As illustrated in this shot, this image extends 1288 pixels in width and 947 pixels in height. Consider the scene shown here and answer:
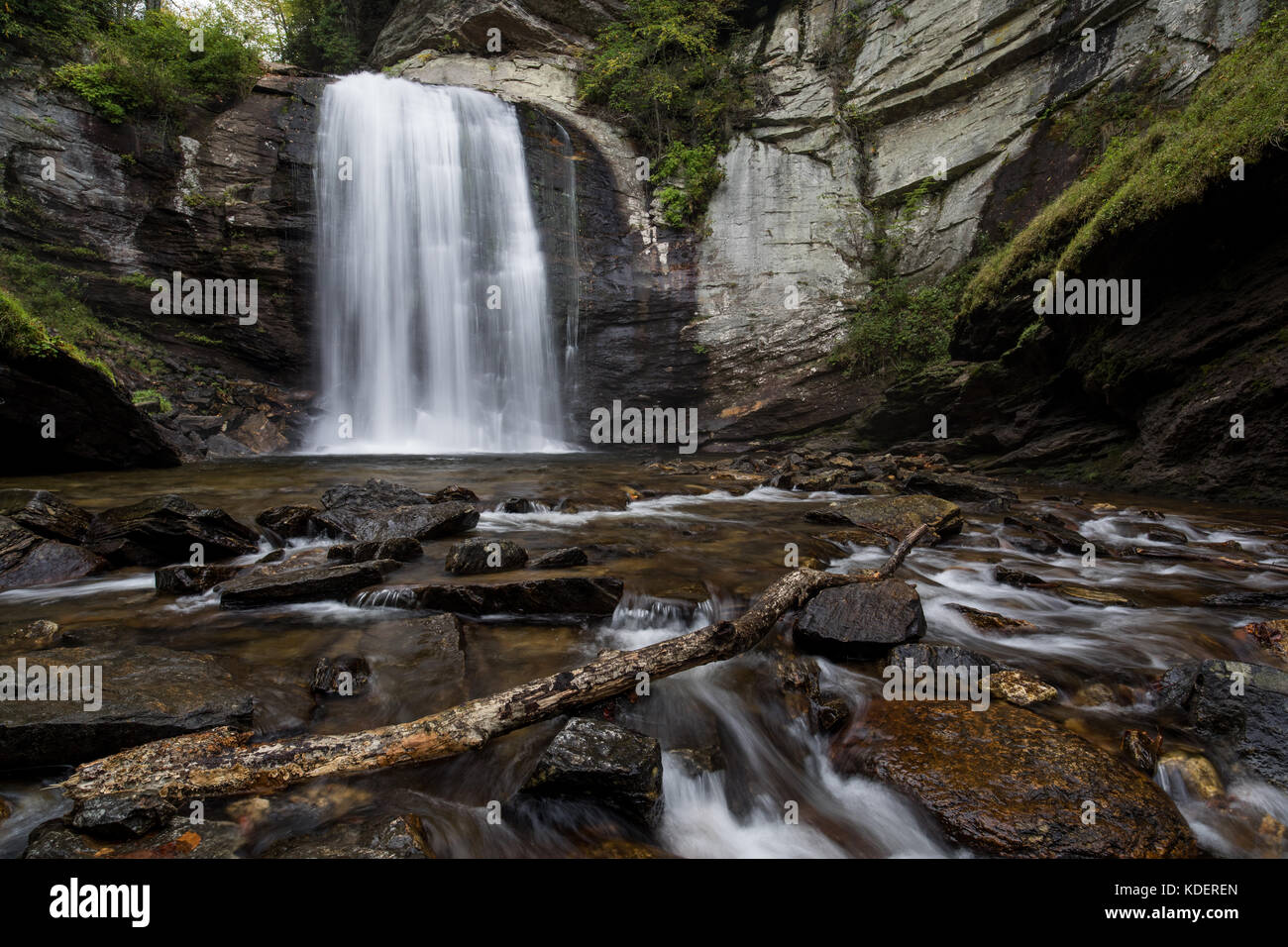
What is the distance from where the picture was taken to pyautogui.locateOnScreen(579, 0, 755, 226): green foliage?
62.4 feet

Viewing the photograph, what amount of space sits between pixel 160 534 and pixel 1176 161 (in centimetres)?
1308

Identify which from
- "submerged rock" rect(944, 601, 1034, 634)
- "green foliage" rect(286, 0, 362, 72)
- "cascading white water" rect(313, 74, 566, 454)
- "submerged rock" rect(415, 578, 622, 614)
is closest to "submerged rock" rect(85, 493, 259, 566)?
"submerged rock" rect(415, 578, 622, 614)

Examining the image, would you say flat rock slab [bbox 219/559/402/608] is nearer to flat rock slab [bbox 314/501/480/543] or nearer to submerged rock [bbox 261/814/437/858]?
flat rock slab [bbox 314/501/480/543]

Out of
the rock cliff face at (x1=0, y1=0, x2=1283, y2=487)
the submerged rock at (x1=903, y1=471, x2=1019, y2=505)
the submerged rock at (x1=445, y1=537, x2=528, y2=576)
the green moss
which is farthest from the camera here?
the green moss

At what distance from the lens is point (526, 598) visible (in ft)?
12.6

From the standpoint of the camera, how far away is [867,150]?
714 inches

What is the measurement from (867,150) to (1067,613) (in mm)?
19191

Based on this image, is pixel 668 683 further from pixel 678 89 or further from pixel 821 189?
pixel 678 89

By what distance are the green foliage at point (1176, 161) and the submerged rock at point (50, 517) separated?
532 inches

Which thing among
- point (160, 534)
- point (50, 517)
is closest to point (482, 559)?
point (160, 534)

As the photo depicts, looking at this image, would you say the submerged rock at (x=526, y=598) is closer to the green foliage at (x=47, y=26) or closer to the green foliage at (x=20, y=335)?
the green foliage at (x=20, y=335)

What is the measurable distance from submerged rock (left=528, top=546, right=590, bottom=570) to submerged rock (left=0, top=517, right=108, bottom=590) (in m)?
3.74

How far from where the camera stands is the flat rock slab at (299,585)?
388 cm
